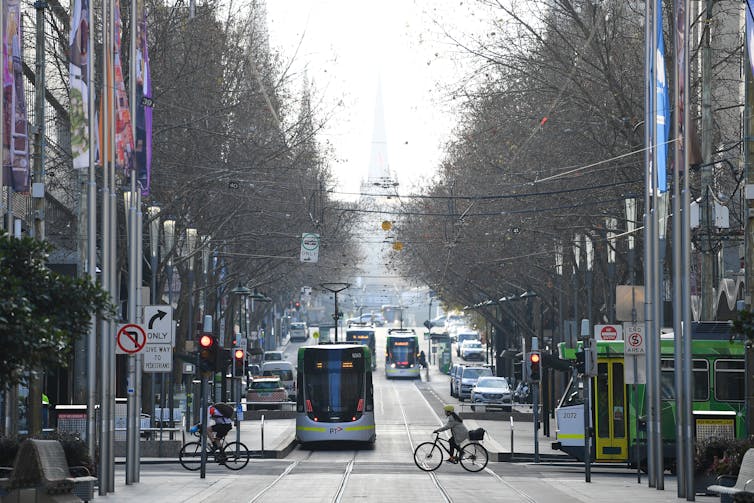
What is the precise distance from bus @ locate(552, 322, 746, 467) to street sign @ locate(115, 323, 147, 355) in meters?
12.2

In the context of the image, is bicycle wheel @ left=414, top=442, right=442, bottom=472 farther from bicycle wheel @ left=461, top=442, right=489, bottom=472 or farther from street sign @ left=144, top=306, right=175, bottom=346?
street sign @ left=144, top=306, right=175, bottom=346

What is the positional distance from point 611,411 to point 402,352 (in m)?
69.5

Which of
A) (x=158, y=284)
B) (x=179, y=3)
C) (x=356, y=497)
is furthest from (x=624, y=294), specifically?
(x=158, y=284)

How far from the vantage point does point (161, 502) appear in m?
24.0

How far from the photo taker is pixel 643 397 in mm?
35969

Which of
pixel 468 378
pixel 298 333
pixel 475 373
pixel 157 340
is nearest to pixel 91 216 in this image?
pixel 157 340

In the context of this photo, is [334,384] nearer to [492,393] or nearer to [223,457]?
[223,457]

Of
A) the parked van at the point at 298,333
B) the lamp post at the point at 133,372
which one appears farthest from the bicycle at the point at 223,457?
the parked van at the point at 298,333

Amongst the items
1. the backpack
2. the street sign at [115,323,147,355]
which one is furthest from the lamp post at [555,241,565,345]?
the street sign at [115,323,147,355]

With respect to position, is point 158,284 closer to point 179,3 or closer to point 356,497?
point 179,3

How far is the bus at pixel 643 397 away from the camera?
35.5 m

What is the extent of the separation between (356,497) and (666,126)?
28.9 ft

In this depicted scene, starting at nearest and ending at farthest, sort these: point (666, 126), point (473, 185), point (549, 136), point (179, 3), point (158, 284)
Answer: point (666, 126) < point (179, 3) < point (549, 136) < point (158, 284) < point (473, 185)

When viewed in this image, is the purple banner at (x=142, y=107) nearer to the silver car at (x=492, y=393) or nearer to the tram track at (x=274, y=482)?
the tram track at (x=274, y=482)
